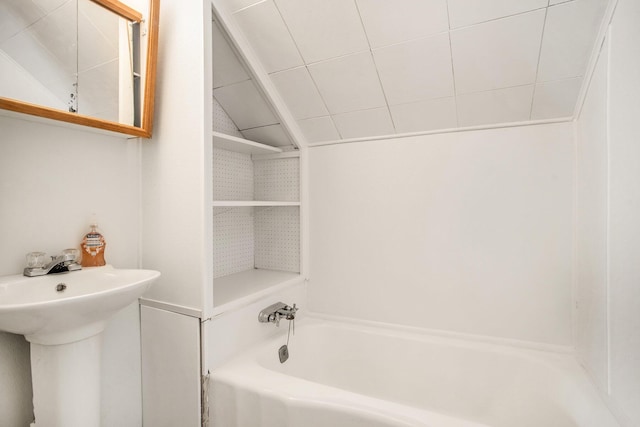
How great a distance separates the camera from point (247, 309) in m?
1.55

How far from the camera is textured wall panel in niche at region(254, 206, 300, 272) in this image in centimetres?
207

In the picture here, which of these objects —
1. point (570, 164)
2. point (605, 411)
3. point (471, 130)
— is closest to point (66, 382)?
point (605, 411)

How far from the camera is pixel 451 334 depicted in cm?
167

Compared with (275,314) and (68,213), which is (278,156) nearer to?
(275,314)

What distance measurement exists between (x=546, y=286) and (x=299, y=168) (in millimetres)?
1465

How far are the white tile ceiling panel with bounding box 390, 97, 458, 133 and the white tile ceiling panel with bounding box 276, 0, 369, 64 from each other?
1.24 ft

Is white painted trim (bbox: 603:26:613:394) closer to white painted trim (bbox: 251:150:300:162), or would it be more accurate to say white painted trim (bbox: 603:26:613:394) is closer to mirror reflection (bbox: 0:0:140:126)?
white painted trim (bbox: 251:150:300:162)

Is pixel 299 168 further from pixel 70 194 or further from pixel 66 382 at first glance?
pixel 66 382

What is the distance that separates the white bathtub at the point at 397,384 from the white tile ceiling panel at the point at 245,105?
49.3 inches

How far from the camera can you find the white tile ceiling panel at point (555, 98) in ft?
4.36

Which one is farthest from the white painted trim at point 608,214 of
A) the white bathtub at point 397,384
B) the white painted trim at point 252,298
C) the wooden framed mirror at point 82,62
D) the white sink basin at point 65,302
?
the wooden framed mirror at point 82,62

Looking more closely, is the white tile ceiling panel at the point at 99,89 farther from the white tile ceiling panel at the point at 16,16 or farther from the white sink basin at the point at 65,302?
the white sink basin at the point at 65,302

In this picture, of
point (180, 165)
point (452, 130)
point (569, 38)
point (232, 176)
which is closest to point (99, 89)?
point (180, 165)

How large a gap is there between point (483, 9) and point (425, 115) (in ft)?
1.67
